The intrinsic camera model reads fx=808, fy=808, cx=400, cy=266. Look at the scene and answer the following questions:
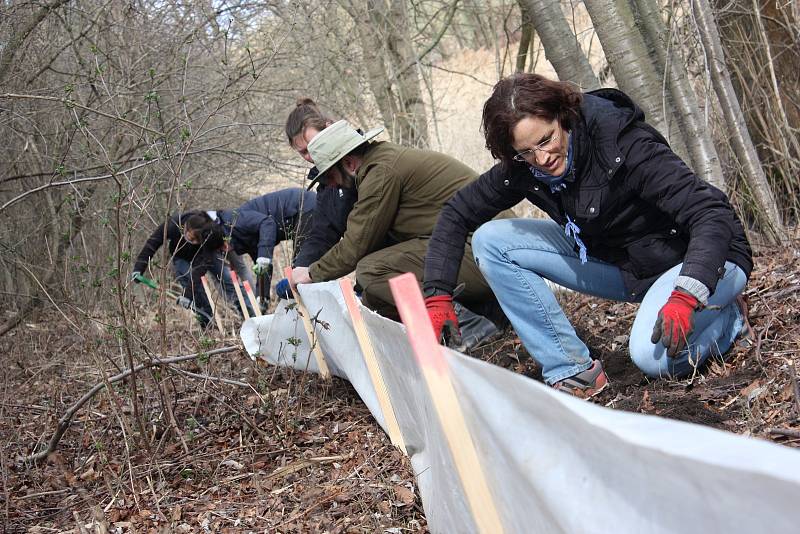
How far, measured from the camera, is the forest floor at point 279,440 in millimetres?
2889

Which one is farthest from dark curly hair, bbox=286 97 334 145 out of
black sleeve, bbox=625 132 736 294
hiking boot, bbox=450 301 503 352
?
black sleeve, bbox=625 132 736 294

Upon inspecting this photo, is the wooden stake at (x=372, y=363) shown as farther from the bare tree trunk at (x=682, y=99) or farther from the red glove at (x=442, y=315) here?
the bare tree trunk at (x=682, y=99)

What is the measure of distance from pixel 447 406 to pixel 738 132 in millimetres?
3557

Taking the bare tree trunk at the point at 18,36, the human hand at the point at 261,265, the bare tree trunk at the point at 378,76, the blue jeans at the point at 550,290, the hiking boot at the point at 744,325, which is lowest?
the hiking boot at the point at 744,325

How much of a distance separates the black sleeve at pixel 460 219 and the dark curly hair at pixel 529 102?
0.38m

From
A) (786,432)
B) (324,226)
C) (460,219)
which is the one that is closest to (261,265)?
(324,226)

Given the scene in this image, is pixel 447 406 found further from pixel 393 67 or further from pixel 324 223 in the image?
pixel 393 67

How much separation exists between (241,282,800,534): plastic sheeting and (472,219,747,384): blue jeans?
1.14 m

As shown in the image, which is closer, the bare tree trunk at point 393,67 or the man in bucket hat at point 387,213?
the man in bucket hat at point 387,213

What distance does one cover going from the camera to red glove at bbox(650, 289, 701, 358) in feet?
8.36

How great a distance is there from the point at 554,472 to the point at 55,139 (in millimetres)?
6914

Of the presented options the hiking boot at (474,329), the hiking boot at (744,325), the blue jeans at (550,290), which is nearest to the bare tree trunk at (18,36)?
the hiking boot at (474,329)

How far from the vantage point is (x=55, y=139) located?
7270 mm

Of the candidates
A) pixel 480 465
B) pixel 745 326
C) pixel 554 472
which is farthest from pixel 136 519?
pixel 745 326
